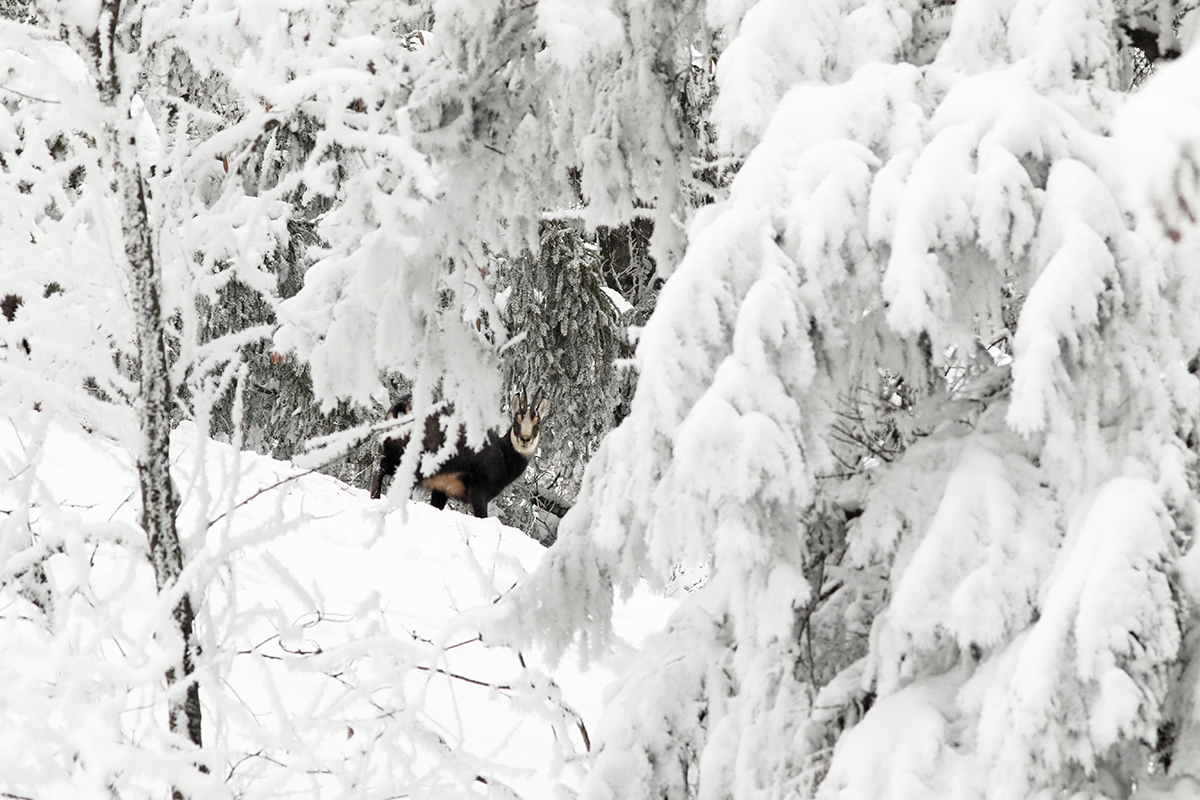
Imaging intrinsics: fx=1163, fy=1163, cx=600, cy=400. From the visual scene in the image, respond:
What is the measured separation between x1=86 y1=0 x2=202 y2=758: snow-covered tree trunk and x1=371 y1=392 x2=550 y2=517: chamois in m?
7.51

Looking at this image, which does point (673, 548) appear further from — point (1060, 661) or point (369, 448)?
point (369, 448)

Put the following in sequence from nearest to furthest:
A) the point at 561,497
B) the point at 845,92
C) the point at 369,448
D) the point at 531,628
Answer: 1. the point at 845,92
2. the point at 531,628
3. the point at 369,448
4. the point at 561,497

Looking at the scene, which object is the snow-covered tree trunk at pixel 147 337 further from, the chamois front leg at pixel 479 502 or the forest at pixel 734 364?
the chamois front leg at pixel 479 502

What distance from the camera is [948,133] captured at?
2.62 metres

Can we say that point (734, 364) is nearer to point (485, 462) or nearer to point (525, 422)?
point (525, 422)

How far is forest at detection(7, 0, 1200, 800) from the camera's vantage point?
8.13 feet

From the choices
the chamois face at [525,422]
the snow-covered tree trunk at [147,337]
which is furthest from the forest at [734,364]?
the chamois face at [525,422]

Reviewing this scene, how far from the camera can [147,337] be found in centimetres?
333

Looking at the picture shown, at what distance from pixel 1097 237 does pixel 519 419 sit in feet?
29.1

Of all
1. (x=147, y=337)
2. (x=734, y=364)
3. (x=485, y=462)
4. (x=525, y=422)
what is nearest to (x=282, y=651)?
(x=147, y=337)

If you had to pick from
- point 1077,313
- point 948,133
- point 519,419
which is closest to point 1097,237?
point 1077,313

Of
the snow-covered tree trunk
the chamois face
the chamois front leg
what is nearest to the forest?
the snow-covered tree trunk

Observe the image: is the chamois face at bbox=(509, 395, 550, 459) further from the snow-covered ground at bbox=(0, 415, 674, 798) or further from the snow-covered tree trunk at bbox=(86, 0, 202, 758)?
the snow-covered tree trunk at bbox=(86, 0, 202, 758)

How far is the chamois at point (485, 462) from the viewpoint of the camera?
11.1 m
